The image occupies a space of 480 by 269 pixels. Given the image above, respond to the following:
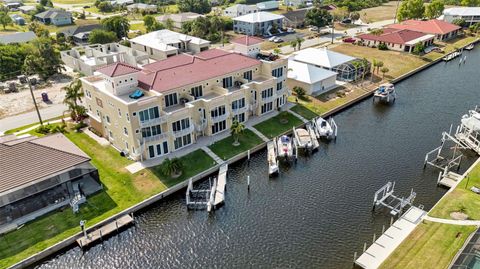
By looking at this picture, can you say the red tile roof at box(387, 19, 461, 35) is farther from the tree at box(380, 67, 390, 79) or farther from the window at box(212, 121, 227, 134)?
the window at box(212, 121, 227, 134)

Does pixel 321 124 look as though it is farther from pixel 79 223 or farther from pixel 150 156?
pixel 79 223

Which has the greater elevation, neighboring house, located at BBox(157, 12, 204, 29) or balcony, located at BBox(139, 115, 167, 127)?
balcony, located at BBox(139, 115, 167, 127)

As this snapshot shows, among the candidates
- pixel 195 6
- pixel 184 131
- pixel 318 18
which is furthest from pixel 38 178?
pixel 195 6

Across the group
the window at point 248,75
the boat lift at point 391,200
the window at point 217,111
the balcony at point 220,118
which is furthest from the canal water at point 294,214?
the window at point 248,75

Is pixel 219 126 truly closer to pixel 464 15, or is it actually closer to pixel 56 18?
pixel 464 15

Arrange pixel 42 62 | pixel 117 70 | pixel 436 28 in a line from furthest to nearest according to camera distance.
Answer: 1. pixel 436 28
2. pixel 42 62
3. pixel 117 70

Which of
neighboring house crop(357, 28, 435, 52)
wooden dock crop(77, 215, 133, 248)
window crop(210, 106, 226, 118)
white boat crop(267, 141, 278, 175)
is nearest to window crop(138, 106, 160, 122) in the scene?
window crop(210, 106, 226, 118)
